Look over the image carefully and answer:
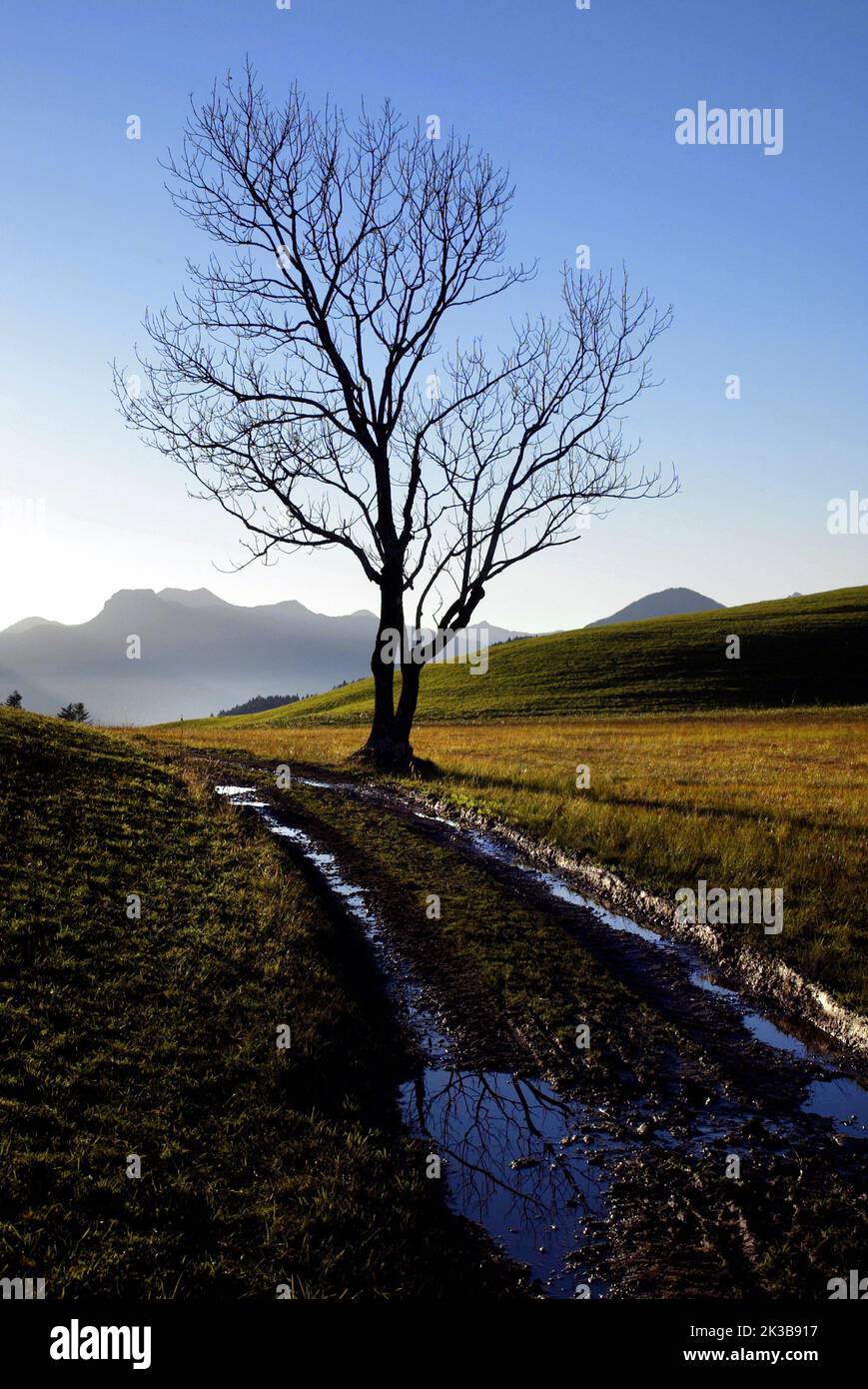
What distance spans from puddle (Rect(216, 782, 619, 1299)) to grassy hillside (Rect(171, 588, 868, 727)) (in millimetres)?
56385

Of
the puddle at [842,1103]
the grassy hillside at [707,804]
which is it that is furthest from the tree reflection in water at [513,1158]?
the grassy hillside at [707,804]

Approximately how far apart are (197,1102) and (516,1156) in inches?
104

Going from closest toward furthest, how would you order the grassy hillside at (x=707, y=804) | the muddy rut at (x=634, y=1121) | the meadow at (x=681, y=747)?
the muddy rut at (x=634, y=1121)
the grassy hillside at (x=707, y=804)
the meadow at (x=681, y=747)

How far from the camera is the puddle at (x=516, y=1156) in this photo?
17.6ft

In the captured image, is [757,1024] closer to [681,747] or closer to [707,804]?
[707,804]

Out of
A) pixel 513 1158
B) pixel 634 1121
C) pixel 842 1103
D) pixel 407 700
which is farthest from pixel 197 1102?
pixel 407 700

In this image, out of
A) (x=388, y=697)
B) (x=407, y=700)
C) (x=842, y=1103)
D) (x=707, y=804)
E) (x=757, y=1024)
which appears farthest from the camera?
(x=388, y=697)

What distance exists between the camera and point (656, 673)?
76.2 metres

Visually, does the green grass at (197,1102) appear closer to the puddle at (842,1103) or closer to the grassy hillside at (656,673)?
the puddle at (842,1103)

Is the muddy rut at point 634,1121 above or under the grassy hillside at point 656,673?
under

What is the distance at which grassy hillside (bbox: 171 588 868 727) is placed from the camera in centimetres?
6706

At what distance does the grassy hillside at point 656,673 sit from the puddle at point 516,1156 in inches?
2220

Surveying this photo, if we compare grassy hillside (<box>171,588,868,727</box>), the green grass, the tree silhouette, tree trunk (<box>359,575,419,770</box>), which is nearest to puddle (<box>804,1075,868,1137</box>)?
the green grass

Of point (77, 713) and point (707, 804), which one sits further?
point (77, 713)
